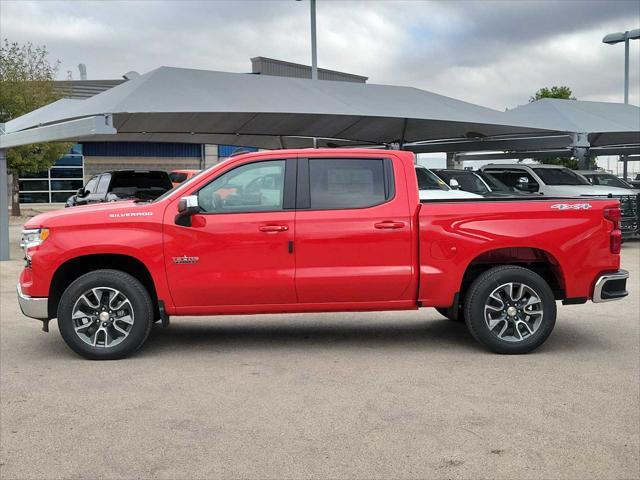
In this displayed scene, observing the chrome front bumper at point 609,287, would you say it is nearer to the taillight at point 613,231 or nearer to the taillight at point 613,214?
the taillight at point 613,231

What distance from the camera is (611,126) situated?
70.9 ft

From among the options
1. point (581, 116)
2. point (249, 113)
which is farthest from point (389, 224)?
point (581, 116)

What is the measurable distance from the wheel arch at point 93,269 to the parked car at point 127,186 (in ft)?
34.3

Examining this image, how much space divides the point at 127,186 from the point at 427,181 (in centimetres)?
783

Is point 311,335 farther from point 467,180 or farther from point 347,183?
point 467,180

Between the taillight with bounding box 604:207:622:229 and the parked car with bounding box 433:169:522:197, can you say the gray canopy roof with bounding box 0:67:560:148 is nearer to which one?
the parked car with bounding box 433:169:522:197

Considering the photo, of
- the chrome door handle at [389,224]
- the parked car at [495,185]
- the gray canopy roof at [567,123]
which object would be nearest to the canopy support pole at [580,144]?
the gray canopy roof at [567,123]

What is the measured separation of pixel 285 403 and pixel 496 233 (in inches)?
105

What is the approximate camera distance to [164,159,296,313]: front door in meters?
6.39

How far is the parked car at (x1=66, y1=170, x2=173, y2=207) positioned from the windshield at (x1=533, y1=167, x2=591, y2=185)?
9.55 m

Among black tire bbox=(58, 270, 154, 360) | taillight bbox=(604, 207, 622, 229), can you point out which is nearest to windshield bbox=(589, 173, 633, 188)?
taillight bbox=(604, 207, 622, 229)

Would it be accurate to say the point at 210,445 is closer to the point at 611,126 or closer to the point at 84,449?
the point at 84,449

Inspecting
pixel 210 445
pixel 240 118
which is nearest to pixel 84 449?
pixel 210 445

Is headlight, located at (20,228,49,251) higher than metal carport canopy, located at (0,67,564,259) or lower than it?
lower
